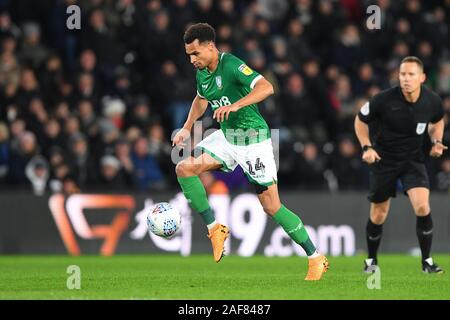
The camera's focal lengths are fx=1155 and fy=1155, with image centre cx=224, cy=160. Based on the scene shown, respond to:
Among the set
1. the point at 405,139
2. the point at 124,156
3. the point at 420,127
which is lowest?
the point at 124,156

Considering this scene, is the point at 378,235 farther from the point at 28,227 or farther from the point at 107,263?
the point at 28,227

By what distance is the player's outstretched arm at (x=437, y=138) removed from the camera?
1193cm

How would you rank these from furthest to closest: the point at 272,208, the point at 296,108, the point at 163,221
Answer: the point at 296,108, the point at 163,221, the point at 272,208

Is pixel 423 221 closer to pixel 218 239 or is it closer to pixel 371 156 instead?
pixel 371 156

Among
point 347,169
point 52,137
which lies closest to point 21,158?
point 52,137

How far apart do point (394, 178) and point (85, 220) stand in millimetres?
6525

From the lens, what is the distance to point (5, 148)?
17.4 m

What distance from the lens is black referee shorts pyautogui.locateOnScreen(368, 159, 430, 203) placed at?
12.3m

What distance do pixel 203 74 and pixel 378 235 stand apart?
10.1 ft

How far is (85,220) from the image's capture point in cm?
1750

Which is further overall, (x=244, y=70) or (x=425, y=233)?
(x=425, y=233)

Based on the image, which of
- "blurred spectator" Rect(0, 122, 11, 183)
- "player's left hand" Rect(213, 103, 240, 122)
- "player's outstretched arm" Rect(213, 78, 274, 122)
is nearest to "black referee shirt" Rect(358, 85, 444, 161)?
"player's outstretched arm" Rect(213, 78, 274, 122)

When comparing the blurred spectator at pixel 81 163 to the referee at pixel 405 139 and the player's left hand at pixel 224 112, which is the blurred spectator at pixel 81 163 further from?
the player's left hand at pixel 224 112
